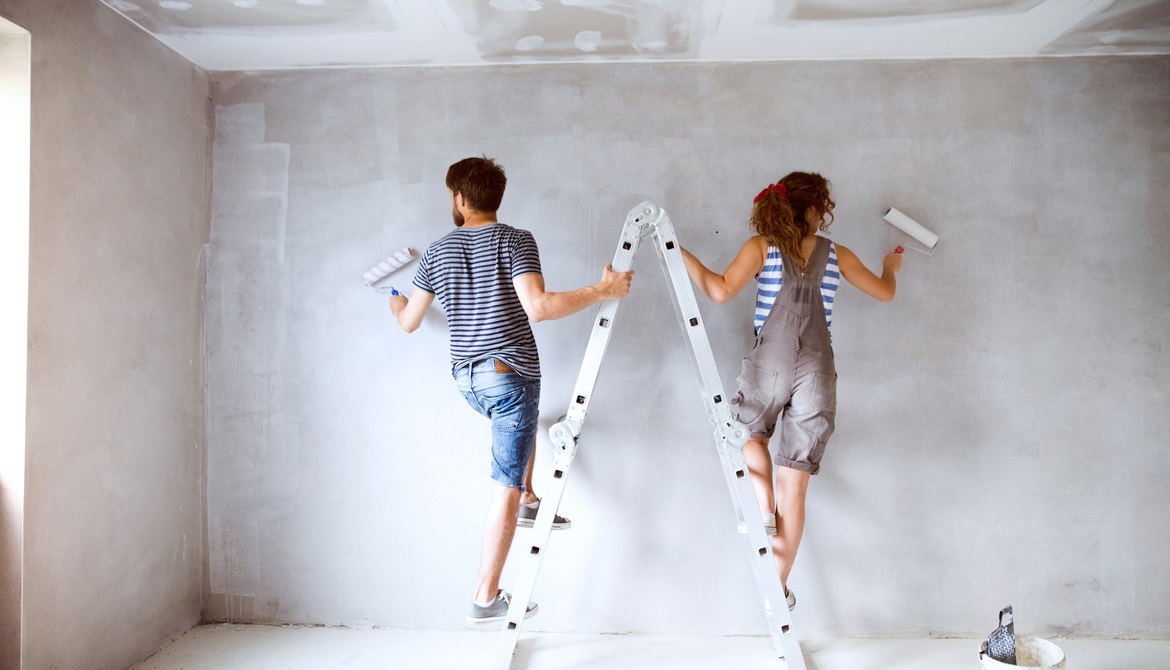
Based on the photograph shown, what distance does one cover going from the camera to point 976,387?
108 inches

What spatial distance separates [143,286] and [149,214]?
25 cm

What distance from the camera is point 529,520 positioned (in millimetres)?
2484

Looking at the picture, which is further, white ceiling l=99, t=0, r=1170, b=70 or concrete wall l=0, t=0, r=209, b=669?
white ceiling l=99, t=0, r=1170, b=70

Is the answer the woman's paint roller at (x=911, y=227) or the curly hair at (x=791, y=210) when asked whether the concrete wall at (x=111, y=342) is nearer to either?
→ the curly hair at (x=791, y=210)

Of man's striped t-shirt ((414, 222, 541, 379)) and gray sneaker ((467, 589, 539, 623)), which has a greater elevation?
man's striped t-shirt ((414, 222, 541, 379))

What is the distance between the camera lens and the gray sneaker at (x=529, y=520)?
2469 mm

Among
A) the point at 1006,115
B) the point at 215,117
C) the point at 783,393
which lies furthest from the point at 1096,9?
the point at 215,117

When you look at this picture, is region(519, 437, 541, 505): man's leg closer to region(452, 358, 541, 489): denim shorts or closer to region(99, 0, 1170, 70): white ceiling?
region(452, 358, 541, 489): denim shorts

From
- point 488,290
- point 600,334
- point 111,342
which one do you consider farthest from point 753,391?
point 111,342

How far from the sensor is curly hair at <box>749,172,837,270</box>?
2371mm

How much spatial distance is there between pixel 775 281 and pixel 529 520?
45.1 inches

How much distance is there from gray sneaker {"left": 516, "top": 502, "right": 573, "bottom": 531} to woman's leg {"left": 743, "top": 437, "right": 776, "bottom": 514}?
67 cm

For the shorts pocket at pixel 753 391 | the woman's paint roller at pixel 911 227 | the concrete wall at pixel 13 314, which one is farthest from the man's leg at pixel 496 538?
the woman's paint roller at pixel 911 227

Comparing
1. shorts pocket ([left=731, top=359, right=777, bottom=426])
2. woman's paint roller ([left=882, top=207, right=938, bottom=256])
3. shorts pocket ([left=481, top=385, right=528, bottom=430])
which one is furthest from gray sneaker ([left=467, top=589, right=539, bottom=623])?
woman's paint roller ([left=882, top=207, right=938, bottom=256])
